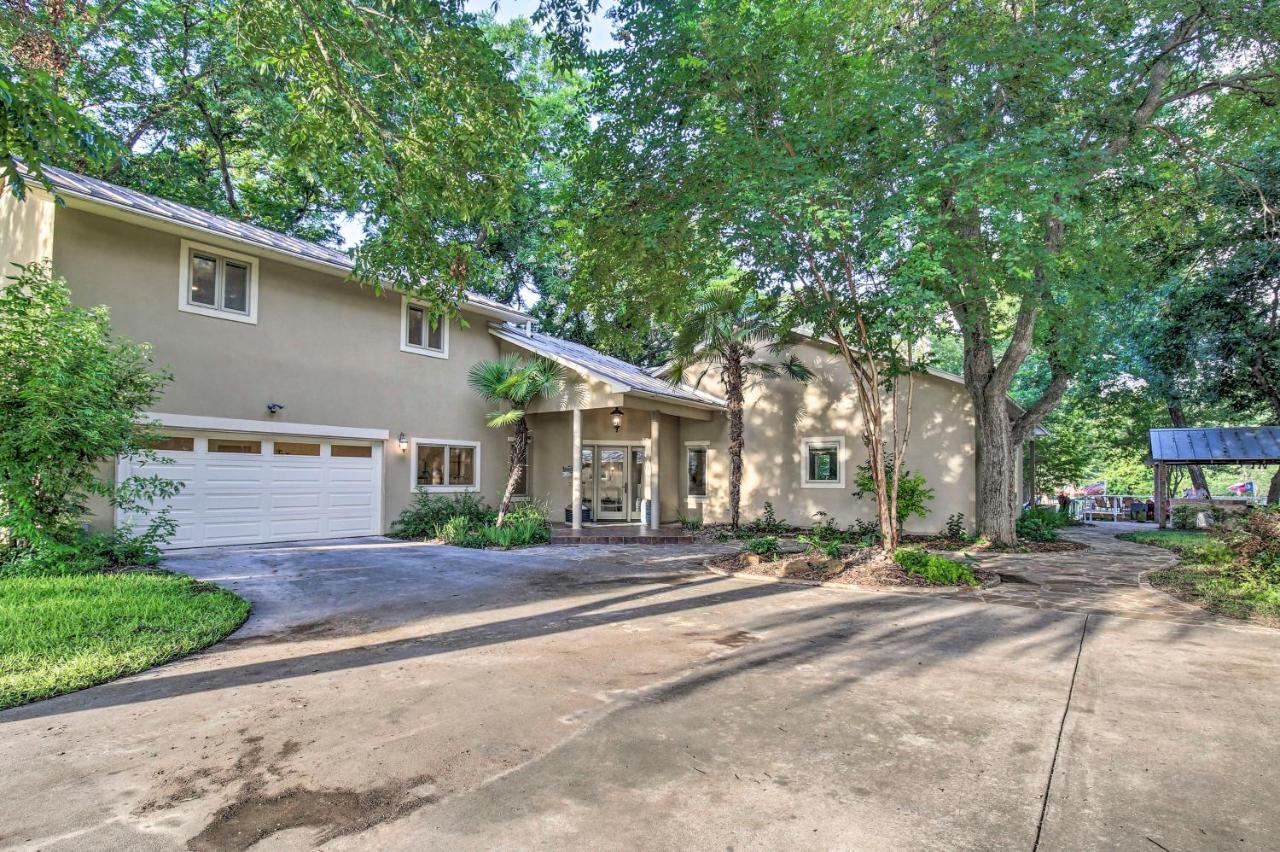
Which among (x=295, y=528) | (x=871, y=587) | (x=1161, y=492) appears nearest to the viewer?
(x=871, y=587)

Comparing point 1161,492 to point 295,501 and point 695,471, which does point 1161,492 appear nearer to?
point 695,471

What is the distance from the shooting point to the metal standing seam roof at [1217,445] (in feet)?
53.5

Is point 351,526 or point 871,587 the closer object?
point 871,587

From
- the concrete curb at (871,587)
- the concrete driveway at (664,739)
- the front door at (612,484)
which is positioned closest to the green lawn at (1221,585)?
the concrete driveway at (664,739)

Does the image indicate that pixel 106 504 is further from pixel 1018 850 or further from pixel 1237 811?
pixel 1237 811

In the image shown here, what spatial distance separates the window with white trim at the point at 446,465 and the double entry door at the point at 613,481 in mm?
3258

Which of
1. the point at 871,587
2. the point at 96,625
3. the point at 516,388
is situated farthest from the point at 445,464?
the point at 871,587

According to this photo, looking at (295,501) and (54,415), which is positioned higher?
(54,415)

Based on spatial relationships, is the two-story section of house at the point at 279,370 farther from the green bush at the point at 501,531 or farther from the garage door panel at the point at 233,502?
the green bush at the point at 501,531

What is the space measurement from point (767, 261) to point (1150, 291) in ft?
42.7

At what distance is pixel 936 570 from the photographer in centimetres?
862

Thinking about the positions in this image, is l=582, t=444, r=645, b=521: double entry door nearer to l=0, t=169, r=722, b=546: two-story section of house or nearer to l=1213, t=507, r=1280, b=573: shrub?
l=0, t=169, r=722, b=546: two-story section of house

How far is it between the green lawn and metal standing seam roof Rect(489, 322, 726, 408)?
9220 mm

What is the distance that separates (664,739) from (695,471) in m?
13.8
